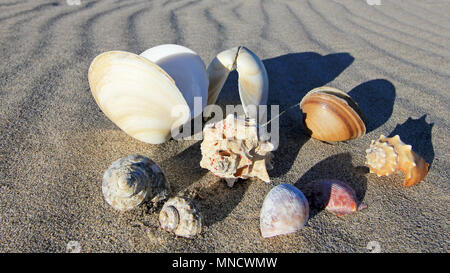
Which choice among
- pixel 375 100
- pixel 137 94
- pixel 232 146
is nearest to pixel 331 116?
pixel 232 146

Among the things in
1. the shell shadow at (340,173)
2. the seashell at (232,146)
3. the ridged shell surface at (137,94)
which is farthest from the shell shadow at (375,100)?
the ridged shell surface at (137,94)

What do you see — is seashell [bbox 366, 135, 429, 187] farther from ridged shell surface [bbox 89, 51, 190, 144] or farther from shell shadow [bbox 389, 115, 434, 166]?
ridged shell surface [bbox 89, 51, 190, 144]

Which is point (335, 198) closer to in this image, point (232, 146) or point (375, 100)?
point (232, 146)

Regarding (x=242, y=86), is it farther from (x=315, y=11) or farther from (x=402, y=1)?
(x=402, y=1)

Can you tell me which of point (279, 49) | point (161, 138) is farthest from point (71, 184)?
point (279, 49)

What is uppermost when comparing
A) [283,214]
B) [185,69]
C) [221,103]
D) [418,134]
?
[185,69]

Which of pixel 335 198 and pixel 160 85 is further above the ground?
pixel 160 85

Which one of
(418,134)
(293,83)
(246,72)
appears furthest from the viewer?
(293,83)
